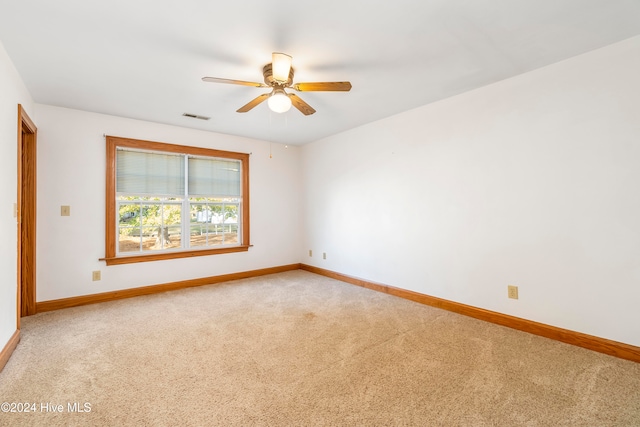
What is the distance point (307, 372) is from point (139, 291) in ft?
9.68

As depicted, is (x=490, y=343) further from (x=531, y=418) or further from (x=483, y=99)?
(x=483, y=99)

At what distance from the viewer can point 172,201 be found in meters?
4.23

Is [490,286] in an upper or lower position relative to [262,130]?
lower

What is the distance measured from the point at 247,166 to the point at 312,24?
318 cm

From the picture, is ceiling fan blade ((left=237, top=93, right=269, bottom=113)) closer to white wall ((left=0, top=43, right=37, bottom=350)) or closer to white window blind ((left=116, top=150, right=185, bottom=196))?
white wall ((left=0, top=43, right=37, bottom=350))

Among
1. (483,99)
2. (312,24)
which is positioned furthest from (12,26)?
(483,99)

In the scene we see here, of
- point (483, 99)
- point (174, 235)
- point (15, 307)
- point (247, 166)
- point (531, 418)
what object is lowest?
point (531, 418)

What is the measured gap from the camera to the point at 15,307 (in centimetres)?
249

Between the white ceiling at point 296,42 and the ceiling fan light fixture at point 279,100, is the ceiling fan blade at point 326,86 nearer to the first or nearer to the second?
the ceiling fan light fixture at point 279,100

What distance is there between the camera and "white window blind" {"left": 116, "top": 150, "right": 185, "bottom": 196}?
3.85 m

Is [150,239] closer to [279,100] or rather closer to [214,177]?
[214,177]

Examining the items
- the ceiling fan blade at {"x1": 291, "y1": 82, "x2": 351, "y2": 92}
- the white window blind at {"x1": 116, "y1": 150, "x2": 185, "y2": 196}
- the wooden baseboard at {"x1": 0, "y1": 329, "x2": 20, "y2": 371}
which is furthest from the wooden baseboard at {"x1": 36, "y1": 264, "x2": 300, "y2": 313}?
the ceiling fan blade at {"x1": 291, "y1": 82, "x2": 351, "y2": 92}

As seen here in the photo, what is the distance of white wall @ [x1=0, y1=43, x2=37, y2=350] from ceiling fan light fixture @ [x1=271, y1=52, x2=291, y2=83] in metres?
2.04

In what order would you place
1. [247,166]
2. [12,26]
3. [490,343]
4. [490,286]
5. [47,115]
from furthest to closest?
[247,166], [47,115], [490,286], [490,343], [12,26]
